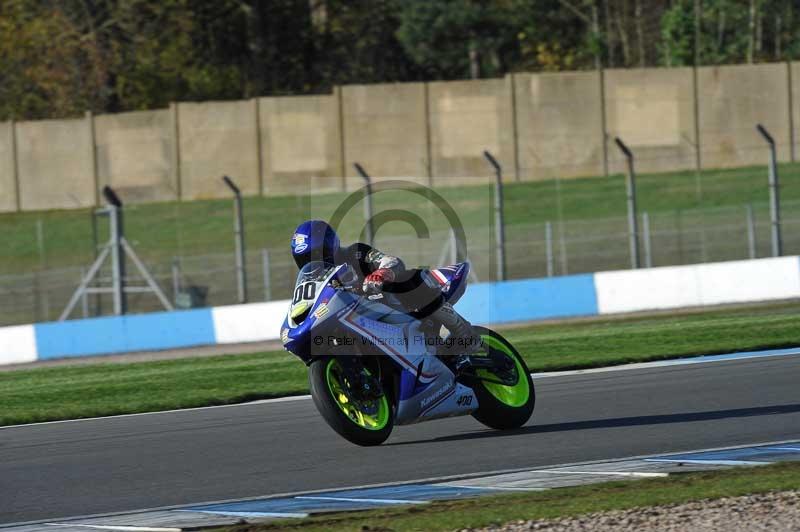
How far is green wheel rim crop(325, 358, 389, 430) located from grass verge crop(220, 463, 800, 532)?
5.78 feet

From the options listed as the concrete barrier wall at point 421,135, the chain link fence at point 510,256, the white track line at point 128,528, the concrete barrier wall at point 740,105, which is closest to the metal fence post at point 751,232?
the chain link fence at point 510,256

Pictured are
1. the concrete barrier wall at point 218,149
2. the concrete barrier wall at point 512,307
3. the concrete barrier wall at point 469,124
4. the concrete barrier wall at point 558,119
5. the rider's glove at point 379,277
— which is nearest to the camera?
the rider's glove at point 379,277

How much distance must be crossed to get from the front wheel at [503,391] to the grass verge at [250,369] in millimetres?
3862

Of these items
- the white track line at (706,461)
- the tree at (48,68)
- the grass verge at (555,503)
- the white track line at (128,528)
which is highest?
the tree at (48,68)

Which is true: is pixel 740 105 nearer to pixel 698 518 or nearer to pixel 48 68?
pixel 48 68

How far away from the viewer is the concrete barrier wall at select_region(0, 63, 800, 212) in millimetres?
37938

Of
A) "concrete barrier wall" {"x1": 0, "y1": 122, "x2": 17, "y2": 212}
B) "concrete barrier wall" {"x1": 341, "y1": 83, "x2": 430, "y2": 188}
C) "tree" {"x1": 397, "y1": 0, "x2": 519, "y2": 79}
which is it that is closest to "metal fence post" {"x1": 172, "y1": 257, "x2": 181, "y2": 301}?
"concrete barrier wall" {"x1": 341, "y1": 83, "x2": 430, "y2": 188}

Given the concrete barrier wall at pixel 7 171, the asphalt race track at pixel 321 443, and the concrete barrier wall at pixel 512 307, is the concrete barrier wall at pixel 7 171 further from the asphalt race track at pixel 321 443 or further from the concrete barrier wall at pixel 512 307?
the asphalt race track at pixel 321 443

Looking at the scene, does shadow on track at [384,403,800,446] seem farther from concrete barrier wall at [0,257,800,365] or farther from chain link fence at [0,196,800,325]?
chain link fence at [0,196,800,325]

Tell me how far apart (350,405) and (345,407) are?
70mm

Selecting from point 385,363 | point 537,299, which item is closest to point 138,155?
point 537,299

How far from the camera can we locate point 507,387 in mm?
10023

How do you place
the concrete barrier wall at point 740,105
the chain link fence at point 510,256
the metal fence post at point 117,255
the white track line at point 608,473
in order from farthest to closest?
1. the concrete barrier wall at point 740,105
2. the chain link fence at point 510,256
3. the metal fence post at point 117,255
4. the white track line at point 608,473

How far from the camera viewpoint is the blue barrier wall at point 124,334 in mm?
22016
